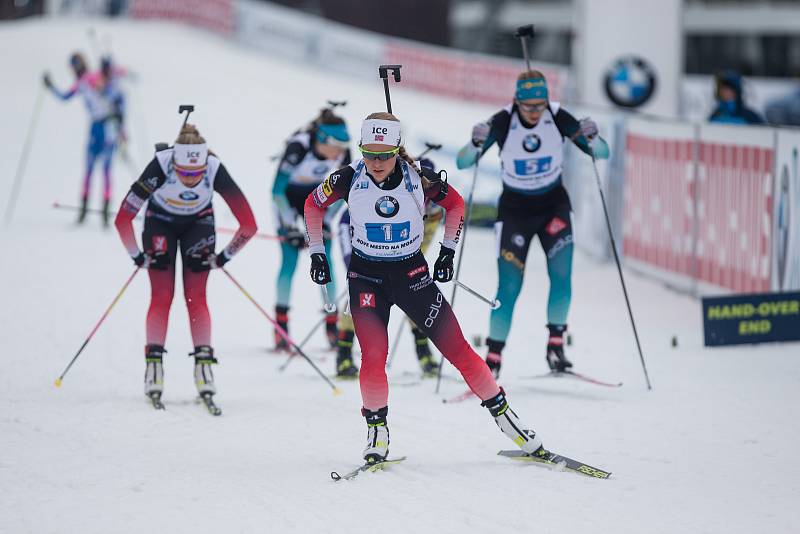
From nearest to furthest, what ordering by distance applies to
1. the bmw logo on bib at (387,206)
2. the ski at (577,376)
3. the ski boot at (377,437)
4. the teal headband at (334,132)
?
the bmw logo on bib at (387,206), the ski boot at (377,437), the ski at (577,376), the teal headband at (334,132)

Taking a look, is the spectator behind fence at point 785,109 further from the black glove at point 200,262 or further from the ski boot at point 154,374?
the ski boot at point 154,374

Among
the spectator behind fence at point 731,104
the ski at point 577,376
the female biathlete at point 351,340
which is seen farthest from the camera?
the spectator behind fence at point 731,104

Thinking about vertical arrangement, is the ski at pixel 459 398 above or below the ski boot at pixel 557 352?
below

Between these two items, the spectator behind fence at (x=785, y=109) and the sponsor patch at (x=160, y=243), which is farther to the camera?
the spectator behind fence at (x=785, y=109)

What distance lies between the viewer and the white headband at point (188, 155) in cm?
809

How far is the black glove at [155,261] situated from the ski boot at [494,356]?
2355 mm

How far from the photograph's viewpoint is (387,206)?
Result: 6.70m

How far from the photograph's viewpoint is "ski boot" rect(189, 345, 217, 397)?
8.42 m

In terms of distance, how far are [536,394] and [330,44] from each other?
20388 mm

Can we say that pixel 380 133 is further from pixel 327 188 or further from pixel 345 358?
pixel 345 358

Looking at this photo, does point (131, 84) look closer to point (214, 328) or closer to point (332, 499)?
point (214, 328)

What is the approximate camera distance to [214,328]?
38.8 feet

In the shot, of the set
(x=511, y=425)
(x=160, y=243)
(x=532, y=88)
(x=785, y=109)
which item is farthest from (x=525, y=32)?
(x=785, y=109)

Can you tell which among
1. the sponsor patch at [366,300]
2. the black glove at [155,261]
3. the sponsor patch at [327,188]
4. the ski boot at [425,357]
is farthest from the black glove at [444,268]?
the ski boot at [425,357]
